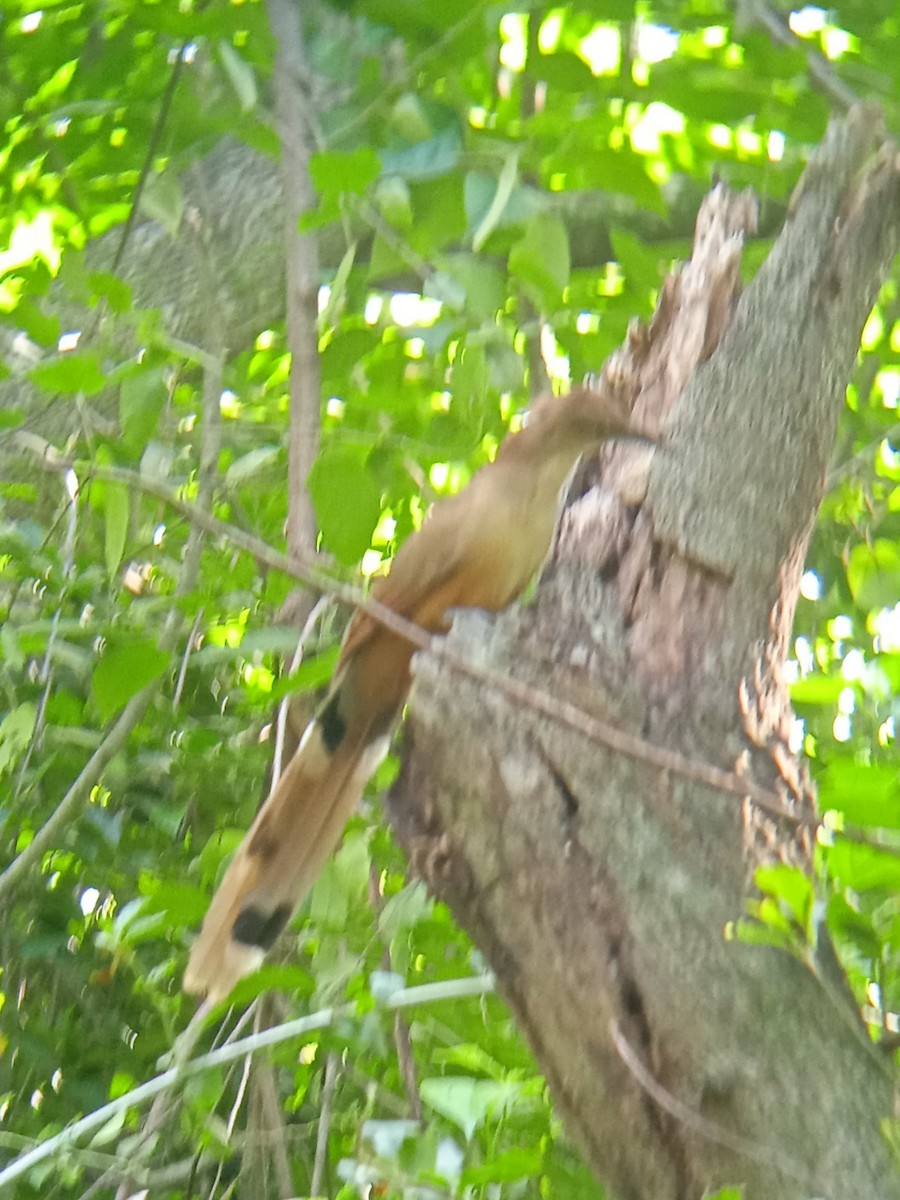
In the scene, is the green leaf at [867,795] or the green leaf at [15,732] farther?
the green leaf at [15,732]

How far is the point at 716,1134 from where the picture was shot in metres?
0.91

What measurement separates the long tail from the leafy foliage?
0.05 metres

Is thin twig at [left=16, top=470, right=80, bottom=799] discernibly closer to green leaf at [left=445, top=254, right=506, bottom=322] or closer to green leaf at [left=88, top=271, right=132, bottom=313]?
green leaf at [left=88, top=271, right=132, bottom=313]

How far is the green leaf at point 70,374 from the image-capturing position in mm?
937

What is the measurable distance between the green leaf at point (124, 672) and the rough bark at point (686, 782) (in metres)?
0.22

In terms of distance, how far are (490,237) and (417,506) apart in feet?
1.28

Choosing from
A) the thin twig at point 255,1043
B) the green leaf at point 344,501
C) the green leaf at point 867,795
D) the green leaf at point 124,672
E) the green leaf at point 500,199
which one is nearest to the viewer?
the green leaf at point 867,795

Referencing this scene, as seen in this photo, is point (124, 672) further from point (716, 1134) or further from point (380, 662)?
point (716, 1134)

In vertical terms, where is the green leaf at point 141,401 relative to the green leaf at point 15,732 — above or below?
above

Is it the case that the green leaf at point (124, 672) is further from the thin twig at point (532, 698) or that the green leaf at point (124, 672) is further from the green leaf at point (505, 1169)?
the green leaf at point (505, 1169)

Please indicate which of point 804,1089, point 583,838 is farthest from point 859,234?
point 804,1089

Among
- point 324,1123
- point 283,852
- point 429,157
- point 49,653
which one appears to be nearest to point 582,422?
point 429,157

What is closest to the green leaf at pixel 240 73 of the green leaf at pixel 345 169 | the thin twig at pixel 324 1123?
the green leaf at pixel 345 169

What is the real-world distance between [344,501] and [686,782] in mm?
371
